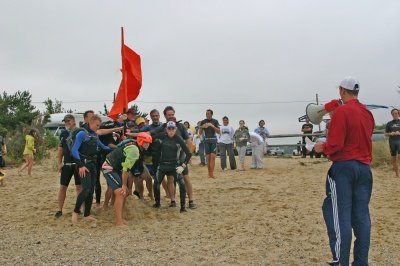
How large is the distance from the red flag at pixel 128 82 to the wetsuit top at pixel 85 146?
1.17 meters

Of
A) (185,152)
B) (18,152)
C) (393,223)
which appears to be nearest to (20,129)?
(18,152)

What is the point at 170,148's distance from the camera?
8.38 meters

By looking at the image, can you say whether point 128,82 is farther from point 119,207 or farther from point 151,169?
point 119,207

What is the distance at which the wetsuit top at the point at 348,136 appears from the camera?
4.66 metres

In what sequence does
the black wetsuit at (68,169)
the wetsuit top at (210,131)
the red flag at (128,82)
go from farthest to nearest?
the wetsuit top at (210,131) < the red flag at (128,82) < the black wetsuit at (68,169)

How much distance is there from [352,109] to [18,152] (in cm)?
1729

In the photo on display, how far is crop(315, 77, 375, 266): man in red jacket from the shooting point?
465 centimetres

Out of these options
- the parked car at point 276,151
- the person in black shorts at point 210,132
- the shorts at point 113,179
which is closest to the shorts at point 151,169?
the shorts at point 113,179

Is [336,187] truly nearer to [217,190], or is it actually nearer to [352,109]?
[352,109]

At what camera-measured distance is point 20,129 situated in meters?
20.6

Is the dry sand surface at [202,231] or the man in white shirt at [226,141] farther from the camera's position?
the man in white shirt at [226,141]

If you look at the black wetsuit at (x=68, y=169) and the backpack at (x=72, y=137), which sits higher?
the backpack at (x=72, y=137)

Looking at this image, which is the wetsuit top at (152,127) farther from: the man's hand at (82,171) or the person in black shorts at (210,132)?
the person in black shorts at (210,132)

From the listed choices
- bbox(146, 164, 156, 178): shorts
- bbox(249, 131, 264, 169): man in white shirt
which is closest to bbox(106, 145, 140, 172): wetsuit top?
bbox(146, 164, 156, 178): shorts
